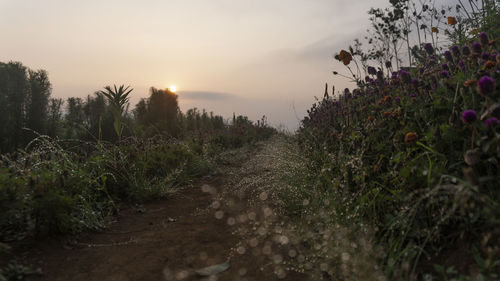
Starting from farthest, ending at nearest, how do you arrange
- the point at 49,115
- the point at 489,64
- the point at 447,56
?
the point at 49,115, the point at 447,56, the point at 489,64

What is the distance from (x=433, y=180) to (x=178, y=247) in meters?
1.81

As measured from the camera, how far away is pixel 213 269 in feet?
6.48

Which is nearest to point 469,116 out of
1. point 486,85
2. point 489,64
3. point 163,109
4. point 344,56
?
point 486,85

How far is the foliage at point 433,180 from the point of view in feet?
4.76

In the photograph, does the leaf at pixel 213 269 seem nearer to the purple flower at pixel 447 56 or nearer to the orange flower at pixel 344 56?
the purple flower at pixel 447 56

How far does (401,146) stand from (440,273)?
36.1 inches

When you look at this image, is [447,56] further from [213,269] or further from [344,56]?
[213,269]

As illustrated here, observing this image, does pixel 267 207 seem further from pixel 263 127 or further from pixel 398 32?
pixel 263 127

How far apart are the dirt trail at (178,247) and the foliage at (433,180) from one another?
420 mm

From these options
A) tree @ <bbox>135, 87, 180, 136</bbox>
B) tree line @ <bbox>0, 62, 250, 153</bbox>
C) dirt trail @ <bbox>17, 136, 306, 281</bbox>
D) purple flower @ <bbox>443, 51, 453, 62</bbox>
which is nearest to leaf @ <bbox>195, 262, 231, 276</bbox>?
dirt trail @ <bbox>17, 136, 306, 281</bbox>

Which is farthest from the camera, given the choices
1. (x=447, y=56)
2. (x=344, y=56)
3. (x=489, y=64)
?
(x=344, y=56)

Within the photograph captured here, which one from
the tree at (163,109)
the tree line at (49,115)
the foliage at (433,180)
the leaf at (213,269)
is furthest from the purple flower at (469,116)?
the tree at (163,109)

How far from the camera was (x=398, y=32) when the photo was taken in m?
6.38

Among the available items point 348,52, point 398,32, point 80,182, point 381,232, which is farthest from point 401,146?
point 398,32
